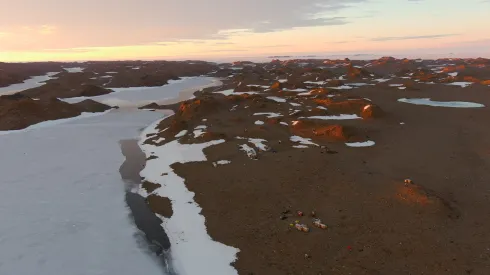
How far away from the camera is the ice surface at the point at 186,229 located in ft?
58.1

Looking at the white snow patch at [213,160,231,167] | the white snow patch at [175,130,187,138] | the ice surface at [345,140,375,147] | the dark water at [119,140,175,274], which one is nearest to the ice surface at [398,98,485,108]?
the ice surface at [345,140,375,147]

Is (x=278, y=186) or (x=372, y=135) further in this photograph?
(x=372, y=135)

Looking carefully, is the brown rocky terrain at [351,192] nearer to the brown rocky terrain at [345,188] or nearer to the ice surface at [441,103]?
the brown rocky terrain at [345,188]

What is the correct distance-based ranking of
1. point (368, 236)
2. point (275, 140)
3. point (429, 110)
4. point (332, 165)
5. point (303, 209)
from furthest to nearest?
point (429, 110), point (275, 140), point (332, 165), point (303, 209), point (368, 236)

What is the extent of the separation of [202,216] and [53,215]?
962 centimetres

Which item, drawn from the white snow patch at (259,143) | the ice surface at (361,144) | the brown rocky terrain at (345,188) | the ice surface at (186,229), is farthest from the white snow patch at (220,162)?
the ice surface at (361,144)

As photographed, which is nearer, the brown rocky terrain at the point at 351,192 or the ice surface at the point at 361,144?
the brown rocky terrain at the point at 351,192

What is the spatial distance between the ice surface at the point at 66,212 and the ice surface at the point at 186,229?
165 centimetres

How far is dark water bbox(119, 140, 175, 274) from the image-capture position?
62.6 ft

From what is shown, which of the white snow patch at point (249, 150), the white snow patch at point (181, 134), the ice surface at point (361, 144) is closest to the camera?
the white snow patch at point (249, 150)

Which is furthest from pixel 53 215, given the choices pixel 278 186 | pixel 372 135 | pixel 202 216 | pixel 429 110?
pixel 429 110

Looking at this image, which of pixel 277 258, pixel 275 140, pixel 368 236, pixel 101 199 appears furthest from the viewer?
pixel 275 140

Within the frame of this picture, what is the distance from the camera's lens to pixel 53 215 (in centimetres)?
2297

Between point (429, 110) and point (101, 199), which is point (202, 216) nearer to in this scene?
point (101, 199)
